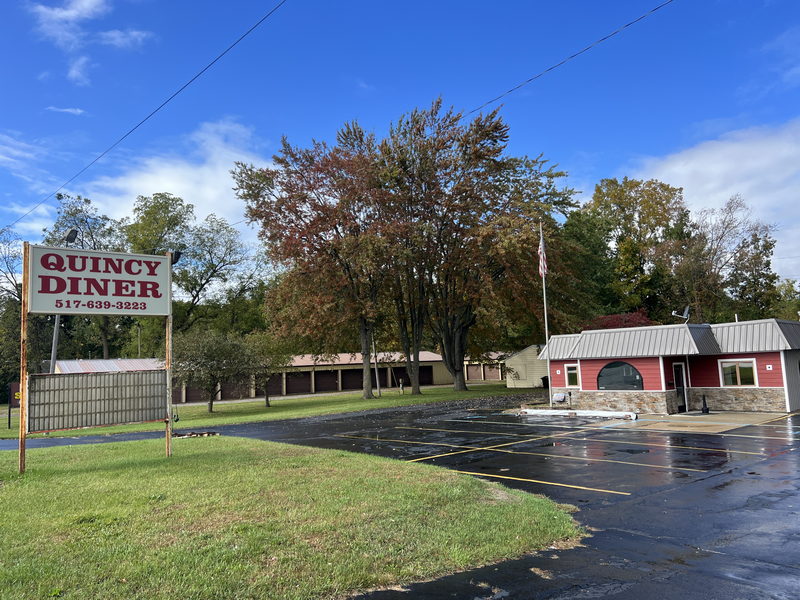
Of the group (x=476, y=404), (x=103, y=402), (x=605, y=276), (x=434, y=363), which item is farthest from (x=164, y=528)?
(x=434, y=363)

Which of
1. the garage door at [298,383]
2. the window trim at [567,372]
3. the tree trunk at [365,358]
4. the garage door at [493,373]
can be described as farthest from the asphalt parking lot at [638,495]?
the garage door at [493,373]

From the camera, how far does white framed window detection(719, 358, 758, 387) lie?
2223cm

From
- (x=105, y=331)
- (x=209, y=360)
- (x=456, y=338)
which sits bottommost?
(x=209, y=360)

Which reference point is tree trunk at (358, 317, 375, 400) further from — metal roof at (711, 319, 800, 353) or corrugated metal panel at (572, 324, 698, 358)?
metal roof at (711, 319, 800, 353)

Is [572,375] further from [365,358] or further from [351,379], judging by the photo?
[351,379]

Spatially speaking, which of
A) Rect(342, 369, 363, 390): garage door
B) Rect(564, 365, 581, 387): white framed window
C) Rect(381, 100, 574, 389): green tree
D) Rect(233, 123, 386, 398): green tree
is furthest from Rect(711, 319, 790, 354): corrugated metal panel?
Rect(342, 369, 363, 390): garage door

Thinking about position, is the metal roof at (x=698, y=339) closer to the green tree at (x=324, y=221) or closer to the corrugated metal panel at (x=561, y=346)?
the corrugated metal panel at (x=561, y=346)

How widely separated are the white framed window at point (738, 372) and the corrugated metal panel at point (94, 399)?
21206 millimetres

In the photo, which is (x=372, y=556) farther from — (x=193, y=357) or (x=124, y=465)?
(x=193, y=357)

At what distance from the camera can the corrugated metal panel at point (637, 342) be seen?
72.7ft

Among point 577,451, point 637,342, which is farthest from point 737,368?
point 577,451

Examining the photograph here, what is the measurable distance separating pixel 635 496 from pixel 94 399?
36.3 ft

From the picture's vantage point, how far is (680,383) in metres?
23.3

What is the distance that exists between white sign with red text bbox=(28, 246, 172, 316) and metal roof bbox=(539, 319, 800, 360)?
60.2 ft
